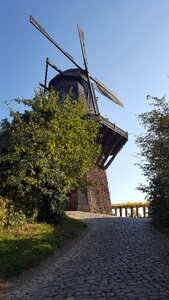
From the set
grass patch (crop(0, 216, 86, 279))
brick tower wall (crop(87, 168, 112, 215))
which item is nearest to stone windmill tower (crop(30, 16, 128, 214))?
brick tower wall (crop(87, 168, 112, 215))

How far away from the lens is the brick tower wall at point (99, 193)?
108 feet

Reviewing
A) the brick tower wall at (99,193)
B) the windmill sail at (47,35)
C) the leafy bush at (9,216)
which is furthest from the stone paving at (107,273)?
the windmill sail at (47,35)

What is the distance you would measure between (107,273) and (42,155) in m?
9.04

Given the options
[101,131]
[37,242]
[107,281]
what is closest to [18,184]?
[37,242]

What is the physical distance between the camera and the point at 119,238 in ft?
55.9

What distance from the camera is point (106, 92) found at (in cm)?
4184

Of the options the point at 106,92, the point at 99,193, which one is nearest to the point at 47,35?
the point at 106,92

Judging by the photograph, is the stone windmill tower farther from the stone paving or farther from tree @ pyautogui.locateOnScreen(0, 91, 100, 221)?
the stone paving

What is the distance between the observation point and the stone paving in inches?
338

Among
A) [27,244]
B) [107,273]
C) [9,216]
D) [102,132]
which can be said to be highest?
[102,132]

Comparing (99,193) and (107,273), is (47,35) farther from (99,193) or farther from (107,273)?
(107,273)

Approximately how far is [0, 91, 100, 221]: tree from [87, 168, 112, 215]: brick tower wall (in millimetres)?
11607

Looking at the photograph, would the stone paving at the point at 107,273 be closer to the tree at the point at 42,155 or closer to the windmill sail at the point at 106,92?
the tree at the point at 42,155

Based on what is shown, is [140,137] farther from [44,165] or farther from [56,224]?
[56,224]
